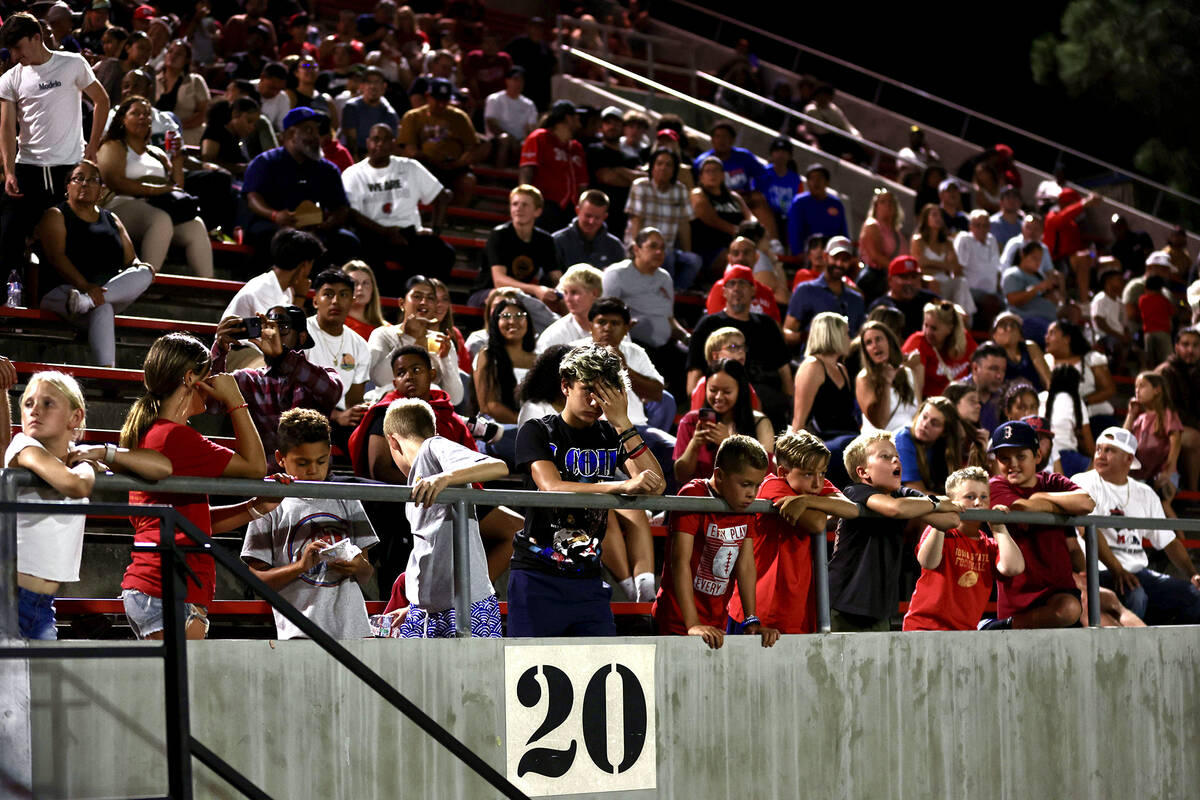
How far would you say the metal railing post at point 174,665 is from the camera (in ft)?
14.5

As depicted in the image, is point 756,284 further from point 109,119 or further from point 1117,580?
point 109,119

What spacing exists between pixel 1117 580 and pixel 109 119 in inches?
273

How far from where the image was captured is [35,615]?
15.6ft

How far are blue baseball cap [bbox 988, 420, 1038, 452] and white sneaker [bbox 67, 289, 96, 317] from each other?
4.92 meters

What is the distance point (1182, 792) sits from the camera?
8156 millimetres

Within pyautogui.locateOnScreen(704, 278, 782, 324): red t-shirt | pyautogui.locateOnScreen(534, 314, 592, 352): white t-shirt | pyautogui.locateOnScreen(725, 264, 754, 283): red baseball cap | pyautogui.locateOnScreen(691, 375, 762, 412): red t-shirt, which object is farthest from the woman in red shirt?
pyautogui.locateOnScreen(704, 278, 782, 324): red t-shirt

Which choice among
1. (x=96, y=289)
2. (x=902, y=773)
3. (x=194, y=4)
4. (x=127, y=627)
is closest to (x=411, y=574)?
(x=127, y=627)

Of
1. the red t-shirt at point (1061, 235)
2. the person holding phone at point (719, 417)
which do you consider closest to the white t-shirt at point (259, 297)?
the person holding phone at point (719, 417)

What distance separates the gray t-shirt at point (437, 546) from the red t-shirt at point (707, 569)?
0.91 m

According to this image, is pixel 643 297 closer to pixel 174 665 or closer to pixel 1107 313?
pixel 174 665

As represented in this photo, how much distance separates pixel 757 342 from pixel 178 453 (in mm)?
5349

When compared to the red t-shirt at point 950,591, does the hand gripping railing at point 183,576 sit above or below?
above

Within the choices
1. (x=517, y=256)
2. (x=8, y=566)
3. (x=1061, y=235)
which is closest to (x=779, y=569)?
(x=8, y=566)

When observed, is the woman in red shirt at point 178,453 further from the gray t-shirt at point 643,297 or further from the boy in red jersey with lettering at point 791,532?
the gray t-shirt at point 643,297
